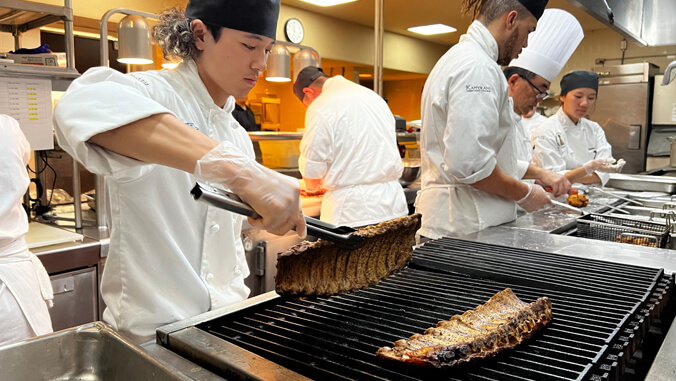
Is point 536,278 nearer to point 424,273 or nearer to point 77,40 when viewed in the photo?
point 424,273

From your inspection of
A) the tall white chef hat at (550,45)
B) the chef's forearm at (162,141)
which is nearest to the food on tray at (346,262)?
the chef's forearm at (162,141)

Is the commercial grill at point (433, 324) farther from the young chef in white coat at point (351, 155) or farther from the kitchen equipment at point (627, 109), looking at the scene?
the kitchen equipment at point (627, 109)

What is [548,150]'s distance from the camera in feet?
16.9

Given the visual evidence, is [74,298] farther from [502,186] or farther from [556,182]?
[556,182]

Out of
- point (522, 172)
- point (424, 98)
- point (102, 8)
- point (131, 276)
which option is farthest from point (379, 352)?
point (102, 8)

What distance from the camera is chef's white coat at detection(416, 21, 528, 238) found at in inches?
93.7

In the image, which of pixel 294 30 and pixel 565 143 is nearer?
pixel 565 143

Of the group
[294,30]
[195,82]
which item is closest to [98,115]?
[195,82]

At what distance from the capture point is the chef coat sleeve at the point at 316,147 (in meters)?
3.67

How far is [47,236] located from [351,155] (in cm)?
199

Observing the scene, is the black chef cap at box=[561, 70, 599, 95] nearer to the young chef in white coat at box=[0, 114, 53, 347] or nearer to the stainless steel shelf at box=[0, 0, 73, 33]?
the stainless steel shelf at box=[0, 0, 73, 33]

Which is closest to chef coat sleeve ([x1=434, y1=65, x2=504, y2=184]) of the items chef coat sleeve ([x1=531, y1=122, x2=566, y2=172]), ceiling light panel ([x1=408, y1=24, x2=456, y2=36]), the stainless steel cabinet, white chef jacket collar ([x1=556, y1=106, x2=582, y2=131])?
the stainless steel cabinet

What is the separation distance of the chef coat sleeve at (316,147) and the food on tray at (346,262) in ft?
7.06

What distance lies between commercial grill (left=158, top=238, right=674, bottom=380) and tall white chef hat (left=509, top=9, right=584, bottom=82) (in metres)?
1.78
